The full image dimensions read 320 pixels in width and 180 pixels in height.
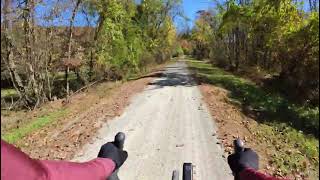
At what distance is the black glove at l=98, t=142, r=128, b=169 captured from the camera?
137 inches

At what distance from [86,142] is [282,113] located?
967 centimetres

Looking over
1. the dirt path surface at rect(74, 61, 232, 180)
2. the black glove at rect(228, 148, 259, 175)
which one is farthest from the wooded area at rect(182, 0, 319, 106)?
the black glove at rect(228, 148, 259, 175)

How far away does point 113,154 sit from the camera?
354cm

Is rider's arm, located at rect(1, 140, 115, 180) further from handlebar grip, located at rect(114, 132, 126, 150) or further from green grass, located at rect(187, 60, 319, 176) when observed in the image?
green grass, located at rect(187, 60, 319, 176)

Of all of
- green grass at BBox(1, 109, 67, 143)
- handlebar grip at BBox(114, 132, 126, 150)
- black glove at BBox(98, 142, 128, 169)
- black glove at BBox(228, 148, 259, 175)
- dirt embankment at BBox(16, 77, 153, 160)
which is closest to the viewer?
black glove at BBox(98, 142, 128, 169)

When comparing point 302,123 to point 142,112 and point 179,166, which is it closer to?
point 142,112

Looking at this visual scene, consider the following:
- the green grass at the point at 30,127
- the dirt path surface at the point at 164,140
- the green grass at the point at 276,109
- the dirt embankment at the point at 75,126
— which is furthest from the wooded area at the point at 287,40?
the green grass at the point at 30,127

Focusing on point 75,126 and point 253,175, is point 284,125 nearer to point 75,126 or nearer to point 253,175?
point 75,126

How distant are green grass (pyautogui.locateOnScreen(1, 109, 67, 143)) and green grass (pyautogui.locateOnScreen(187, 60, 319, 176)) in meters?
6.17

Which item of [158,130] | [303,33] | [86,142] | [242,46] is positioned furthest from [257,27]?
[86,142]

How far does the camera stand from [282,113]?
1850cm

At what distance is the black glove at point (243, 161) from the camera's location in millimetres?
3635

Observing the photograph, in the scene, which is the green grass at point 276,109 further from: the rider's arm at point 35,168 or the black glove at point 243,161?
the rider's arm at point 35,168

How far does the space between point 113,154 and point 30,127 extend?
10477mm
